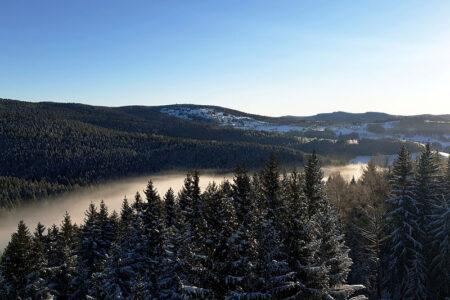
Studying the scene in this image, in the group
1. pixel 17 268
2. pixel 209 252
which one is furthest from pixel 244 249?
pixel 17 268

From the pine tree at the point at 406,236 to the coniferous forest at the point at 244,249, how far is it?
10cm

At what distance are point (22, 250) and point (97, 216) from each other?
589 inches

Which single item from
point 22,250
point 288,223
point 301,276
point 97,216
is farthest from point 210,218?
point 97,216

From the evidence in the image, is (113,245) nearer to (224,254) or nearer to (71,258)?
(71,258)

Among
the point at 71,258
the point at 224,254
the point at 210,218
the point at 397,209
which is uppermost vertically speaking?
the point at 210,218

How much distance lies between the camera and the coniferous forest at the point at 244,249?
15.8m

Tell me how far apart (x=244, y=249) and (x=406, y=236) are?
21911 millimetres

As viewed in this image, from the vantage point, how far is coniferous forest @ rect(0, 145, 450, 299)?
15.8 m

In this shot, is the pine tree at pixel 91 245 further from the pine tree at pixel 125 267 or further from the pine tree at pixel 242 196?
the pine tree at pixel 242 196

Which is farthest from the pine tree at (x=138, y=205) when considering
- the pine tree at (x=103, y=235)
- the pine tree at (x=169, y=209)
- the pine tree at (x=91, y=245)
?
the pine tree at (x=103, y=235)

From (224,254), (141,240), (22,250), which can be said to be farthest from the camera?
(141,240)

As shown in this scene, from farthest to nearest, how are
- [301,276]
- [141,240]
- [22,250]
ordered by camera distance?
[141,240] < [22,250] < [301,276]

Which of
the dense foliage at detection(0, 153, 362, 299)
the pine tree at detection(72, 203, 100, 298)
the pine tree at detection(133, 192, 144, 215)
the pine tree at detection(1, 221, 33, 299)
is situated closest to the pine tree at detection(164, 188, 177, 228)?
the dense foliage at detection(0, 153, 362, 299)

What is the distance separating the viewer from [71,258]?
3159cm
